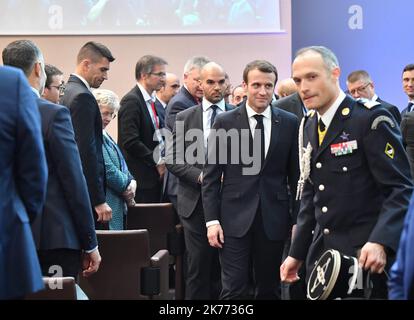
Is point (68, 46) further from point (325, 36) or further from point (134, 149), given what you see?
point (134, 149)

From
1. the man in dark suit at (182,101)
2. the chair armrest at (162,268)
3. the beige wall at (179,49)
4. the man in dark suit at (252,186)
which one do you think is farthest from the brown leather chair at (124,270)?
the beige wall at (179,49)

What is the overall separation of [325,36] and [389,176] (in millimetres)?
Answer: 6641

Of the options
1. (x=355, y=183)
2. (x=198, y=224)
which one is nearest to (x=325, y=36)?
(x=198, y=224)

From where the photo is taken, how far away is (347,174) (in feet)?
11.2

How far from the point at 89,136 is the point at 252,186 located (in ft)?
3.11

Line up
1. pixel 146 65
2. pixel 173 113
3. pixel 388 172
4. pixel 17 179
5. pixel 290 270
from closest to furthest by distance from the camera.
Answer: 1. pixel 17 179
2. pixel 388 172
3. pixel 290 270
4. pixel 173 113
5. pixel 146 65

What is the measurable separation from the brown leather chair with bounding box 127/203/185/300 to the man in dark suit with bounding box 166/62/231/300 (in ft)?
0.32

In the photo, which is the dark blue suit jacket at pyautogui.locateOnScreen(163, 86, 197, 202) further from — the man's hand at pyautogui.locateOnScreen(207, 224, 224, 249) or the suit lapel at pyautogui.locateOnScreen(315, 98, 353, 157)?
the suit lapel at pyautogui.locateOnScreen(315, 98, 353, 157)

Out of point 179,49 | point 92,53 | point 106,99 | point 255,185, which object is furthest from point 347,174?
point 179,49

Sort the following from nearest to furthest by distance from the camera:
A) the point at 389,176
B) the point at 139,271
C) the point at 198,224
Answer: the point at 389,176, the point at 139,271, the point at 198,224

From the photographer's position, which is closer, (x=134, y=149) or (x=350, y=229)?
(x=350, y=229)

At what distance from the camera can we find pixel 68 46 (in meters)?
9.70

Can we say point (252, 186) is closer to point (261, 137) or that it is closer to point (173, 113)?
point (261, 137)

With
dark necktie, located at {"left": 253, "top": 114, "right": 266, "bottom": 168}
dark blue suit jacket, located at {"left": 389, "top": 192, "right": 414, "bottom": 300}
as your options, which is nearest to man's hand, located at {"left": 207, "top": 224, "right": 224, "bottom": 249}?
dark necktie, located at {"left": 253, "top": 114, "right": 266, "bottom": 168}
